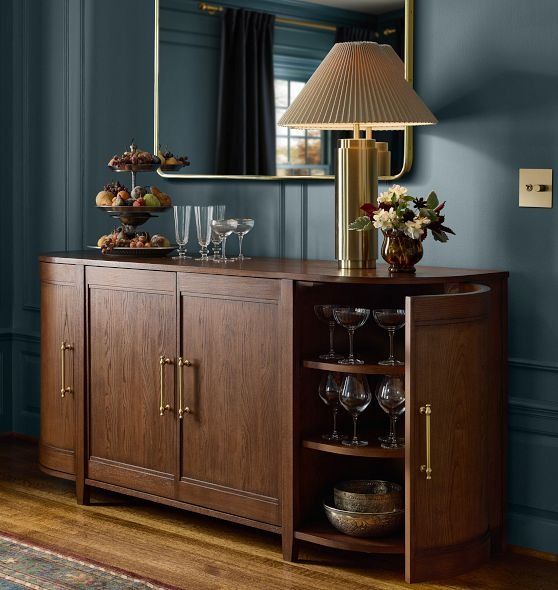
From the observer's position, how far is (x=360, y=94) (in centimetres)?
324

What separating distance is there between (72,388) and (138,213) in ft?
2.34

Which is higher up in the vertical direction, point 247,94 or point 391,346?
point 247,94

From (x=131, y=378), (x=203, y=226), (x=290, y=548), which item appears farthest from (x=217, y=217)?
(x=290, y=548)

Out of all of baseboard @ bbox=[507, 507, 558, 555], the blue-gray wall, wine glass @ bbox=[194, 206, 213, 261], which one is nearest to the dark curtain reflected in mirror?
the blue-gray wall

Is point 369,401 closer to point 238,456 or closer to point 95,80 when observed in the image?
point 238,456

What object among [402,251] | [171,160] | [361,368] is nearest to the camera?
[361,368]

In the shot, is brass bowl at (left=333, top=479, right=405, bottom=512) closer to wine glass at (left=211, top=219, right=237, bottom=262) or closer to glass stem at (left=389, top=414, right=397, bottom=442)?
glass stem at (left=389, top=414, right=397, bottom=442)

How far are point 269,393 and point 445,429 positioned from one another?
23.6 inches

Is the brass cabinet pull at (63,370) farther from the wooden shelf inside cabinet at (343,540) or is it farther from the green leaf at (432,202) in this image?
the green leaf at (432,202)

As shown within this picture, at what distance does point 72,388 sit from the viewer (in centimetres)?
393

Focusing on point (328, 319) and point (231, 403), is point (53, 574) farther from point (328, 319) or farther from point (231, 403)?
point (328, 319)

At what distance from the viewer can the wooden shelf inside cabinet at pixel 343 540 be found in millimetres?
3107

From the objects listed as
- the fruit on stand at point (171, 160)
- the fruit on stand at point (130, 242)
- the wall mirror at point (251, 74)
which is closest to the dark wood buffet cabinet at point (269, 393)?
the fruit on stand at point (130, 242)

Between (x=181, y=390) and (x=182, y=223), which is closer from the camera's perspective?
(x=181, y=390)
